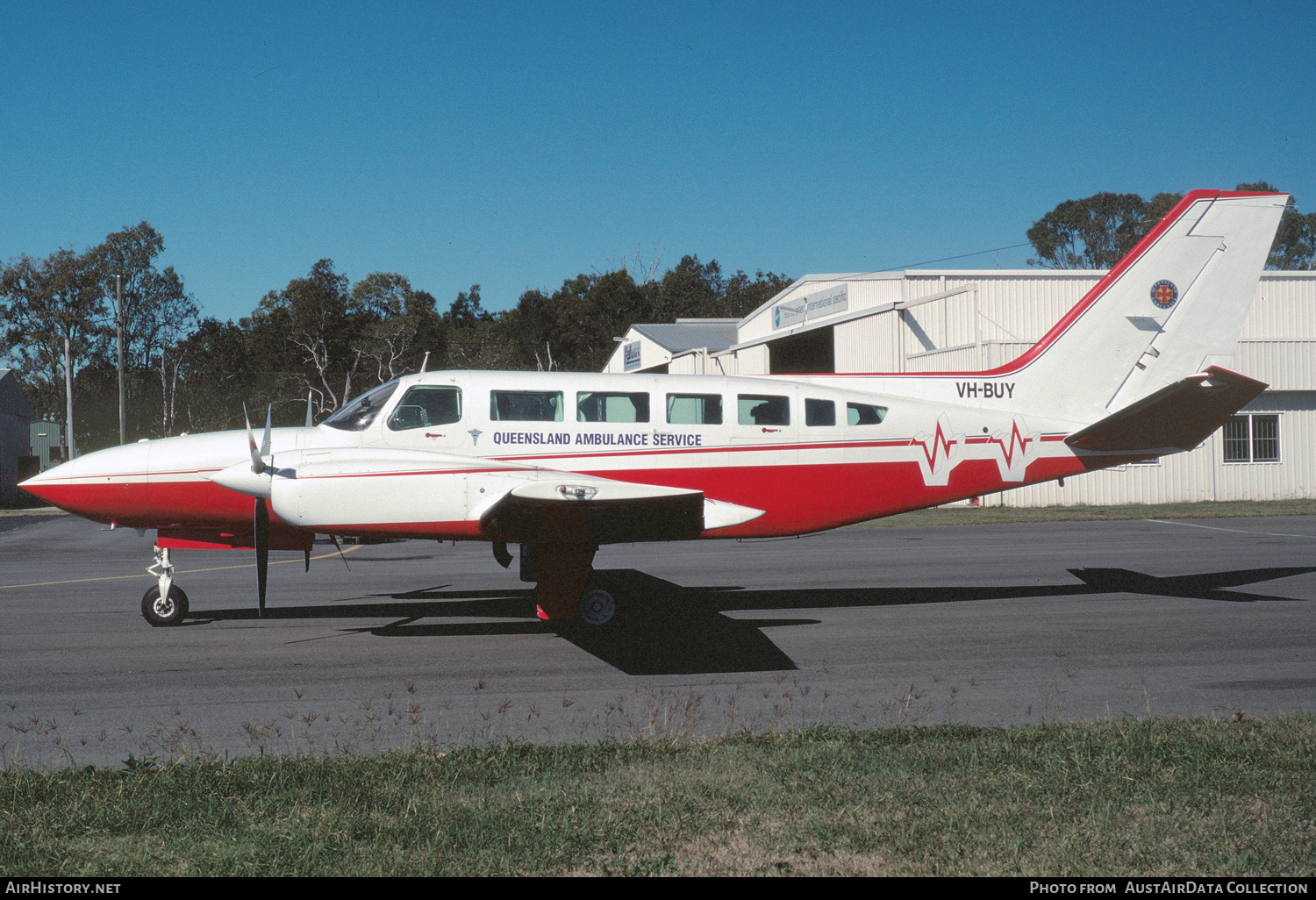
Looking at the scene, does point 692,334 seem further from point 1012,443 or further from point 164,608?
point 164,608

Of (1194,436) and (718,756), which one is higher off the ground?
(1194,436)

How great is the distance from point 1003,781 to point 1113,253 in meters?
99.5

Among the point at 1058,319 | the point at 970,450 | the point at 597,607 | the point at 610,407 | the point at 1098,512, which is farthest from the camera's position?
the point at 1058,319

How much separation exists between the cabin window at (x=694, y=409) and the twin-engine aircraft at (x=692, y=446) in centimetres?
2

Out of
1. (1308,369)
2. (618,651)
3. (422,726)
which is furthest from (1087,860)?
(1308,369)

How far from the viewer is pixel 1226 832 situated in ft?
14.8

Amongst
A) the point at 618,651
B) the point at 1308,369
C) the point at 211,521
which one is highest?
the point at 1308,369

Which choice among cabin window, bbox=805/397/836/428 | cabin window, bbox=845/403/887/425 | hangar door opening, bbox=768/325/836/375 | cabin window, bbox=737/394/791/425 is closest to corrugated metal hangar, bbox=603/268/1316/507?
hangar door opening, bbox=768/325/836/375

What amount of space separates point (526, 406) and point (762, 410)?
287cm

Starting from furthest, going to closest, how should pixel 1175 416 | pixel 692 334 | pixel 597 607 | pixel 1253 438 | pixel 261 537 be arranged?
pixel 692 334 → pixel 1253 438 → pixel 1175 416 → pixel 597 607 → pixel 261 537

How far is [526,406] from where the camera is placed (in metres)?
10.8

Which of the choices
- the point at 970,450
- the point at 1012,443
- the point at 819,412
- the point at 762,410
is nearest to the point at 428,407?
the point at 762,410
